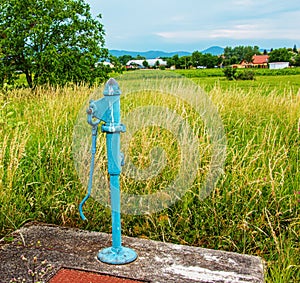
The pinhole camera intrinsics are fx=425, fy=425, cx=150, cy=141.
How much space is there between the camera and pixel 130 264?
2203 mm

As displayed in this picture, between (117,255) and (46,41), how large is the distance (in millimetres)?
6489

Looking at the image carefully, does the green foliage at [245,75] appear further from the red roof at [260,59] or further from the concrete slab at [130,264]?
the red roof at [260,59]

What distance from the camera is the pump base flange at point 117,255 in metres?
2.21

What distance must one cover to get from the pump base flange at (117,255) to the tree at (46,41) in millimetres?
5752

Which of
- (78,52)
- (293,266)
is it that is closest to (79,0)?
(78,52)

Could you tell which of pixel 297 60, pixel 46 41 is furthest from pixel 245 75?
pixel 297 60

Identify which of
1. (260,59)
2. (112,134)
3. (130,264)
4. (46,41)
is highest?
(260,59)

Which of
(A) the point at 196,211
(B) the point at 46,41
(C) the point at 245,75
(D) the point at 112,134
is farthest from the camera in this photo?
(C) the point at 245,75

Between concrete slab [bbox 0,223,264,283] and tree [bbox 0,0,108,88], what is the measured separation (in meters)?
5.50

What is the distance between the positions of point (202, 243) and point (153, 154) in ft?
2.91

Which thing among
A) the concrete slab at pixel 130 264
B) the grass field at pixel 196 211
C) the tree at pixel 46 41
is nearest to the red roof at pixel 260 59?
the tree at pixel 46 41

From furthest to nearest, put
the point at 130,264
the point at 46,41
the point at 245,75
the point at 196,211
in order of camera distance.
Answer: the point at 245,75
the point at 46,41
the point at 196,211
the point at 130,264

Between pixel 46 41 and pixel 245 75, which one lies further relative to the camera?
pixel 245 75

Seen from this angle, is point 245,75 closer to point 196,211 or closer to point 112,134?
point 196,211
